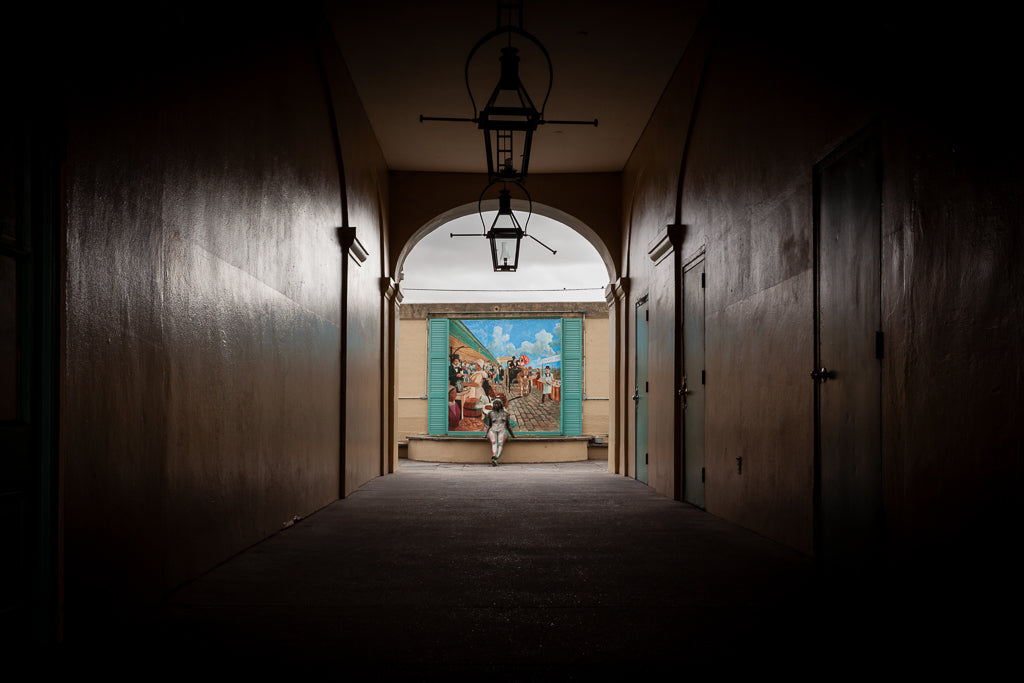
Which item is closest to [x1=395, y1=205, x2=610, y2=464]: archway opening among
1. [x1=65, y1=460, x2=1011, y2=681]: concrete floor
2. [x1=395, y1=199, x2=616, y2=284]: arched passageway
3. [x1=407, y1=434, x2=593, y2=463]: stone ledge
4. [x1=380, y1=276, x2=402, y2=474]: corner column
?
[x1=407, y1=434, x2=593, y2=463]: stone ledge

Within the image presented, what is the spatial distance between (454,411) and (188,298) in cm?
1689

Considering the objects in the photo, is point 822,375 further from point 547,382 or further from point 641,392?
point 547,382

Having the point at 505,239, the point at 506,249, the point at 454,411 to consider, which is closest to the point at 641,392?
the point at 506,249

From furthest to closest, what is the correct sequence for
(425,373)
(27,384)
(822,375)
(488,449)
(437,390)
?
(425,373)
(437,390)
(488,449)
(822,375)
(27,384)

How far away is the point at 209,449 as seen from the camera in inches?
176

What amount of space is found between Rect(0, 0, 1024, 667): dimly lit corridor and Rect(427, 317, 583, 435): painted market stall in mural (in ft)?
39.9

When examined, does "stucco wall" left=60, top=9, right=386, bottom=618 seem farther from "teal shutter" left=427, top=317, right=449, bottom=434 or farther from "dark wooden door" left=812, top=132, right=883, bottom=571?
"teal shutter" left=427, top=317, right=449, bottom=434

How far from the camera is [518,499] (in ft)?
27.6

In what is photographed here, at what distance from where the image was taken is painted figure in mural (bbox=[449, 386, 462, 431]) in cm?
2078

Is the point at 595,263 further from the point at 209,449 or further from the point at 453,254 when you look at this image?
the point at 209,449

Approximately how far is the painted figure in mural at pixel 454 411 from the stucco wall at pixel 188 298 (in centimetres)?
1344

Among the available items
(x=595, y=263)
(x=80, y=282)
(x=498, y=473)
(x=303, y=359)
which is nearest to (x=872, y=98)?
(x=80, y=282)

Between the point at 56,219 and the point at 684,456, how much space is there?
6311 millimetres

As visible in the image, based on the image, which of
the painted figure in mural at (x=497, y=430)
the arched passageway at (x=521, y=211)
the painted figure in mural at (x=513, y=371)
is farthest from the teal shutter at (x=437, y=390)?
the arched passageway at (x=521, y=211)
